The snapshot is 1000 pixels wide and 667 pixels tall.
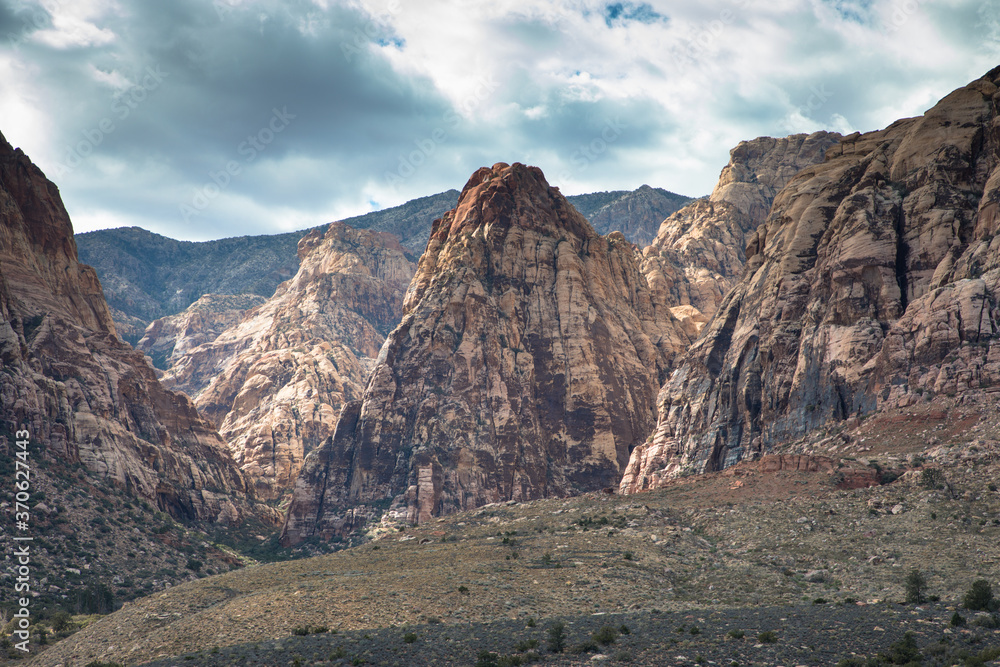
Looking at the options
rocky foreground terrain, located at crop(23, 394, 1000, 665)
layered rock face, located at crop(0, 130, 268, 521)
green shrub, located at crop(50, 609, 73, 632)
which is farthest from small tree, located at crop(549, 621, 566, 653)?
layered rock face, located at crop(0, 130, 268, 521)

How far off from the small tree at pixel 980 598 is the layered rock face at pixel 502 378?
279 ft

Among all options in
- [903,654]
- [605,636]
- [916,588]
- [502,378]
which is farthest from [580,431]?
[903,654]

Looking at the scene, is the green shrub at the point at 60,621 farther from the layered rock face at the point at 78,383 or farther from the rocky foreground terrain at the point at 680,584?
the layered rock face at the point at 78,383

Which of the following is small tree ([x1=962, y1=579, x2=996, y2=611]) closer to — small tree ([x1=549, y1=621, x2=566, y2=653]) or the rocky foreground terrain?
the rocky foreground terrain

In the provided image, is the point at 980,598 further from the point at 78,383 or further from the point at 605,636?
the point at 78,383

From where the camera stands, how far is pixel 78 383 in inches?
4774

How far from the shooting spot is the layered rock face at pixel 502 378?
130 metres

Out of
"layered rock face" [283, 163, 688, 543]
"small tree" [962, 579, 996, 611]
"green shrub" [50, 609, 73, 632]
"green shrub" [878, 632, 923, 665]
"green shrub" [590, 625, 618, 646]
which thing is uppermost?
"layered rock face" [283, 163, 688, 543]

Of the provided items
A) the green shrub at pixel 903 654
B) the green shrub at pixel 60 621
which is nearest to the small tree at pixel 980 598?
the green shrub at pixel 903 654

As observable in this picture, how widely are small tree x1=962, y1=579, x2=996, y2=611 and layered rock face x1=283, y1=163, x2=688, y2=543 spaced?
279 feet

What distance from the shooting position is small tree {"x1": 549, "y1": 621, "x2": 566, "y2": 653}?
4588 cm

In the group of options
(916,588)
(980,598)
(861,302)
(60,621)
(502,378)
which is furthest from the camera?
(502,378)

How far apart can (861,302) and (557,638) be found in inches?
2230

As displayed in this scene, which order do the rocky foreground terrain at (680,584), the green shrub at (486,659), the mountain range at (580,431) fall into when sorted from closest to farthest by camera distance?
the green shrub at (486,659)
the rocky foreground terrain at (680,584)
the mountain range at (580,431)
